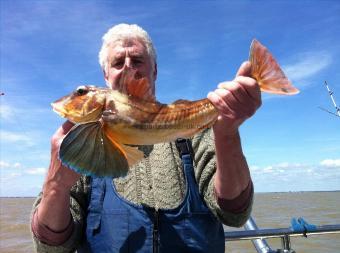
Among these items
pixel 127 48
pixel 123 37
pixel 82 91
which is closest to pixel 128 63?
pixel 127 48

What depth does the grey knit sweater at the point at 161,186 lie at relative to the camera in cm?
316

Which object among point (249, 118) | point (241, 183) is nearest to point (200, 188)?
point (241, 183)

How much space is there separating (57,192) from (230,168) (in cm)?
134

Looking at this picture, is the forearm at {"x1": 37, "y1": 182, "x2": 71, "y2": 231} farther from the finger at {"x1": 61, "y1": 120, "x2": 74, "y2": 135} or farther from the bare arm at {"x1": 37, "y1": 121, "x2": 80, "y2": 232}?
the finger at {"x1": 61, "y1": 120, "x2": 74, "y2": 135}

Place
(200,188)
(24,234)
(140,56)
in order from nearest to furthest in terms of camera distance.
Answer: (200,188) < (140,56) < (24,234)

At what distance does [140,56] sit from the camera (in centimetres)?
361

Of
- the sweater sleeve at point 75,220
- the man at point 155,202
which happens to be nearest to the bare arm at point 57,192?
the man at point 155,202

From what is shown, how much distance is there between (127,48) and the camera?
3613 mm

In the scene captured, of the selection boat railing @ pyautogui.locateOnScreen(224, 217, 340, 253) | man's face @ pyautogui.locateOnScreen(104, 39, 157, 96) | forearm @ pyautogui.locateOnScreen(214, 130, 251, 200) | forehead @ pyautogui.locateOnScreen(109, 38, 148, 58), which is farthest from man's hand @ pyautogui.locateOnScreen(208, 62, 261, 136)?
boat railing @ pyautogui.locateOnScreen(224, 217, 340, 253)

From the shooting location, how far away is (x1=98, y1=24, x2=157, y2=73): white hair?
12.2 ft

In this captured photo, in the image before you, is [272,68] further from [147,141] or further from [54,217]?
[54,217]

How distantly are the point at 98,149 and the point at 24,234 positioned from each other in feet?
75.3

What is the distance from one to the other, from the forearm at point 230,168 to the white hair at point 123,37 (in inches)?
52.0

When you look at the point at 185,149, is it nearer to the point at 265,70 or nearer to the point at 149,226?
the point at 149,226
